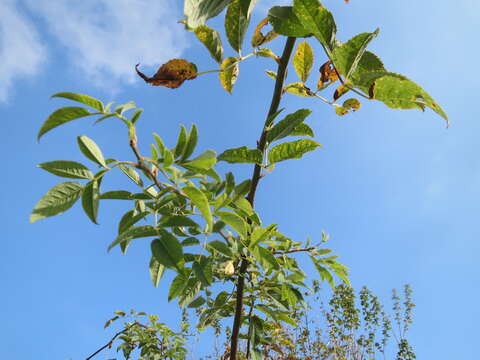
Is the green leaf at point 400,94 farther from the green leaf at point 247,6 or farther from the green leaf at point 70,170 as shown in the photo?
the green leaf at point 70,170

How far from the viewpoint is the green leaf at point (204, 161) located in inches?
24.0

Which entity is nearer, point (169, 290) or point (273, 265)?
point (273, 265)

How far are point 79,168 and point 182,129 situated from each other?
0.19 metres

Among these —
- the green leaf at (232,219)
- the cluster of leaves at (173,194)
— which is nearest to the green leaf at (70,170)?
the cluster of leaves at (173,194)

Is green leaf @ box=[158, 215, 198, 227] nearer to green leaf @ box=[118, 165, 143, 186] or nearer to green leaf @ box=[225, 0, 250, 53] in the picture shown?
green leaf @ box=[118, 165, 143, 186]

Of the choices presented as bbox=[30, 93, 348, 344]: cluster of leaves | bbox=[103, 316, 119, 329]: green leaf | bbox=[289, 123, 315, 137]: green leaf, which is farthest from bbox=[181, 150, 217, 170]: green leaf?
bbox=[103, 316, 119, 329]: green leaf

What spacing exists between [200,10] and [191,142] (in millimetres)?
215

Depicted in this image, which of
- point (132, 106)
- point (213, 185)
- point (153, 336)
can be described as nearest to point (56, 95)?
point (132, 106)

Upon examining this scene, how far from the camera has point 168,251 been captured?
67cm

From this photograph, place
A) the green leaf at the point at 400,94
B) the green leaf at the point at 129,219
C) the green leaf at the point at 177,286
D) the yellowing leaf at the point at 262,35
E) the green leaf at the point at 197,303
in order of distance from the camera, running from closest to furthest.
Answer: the green leaf at the point at 400,94 < the green leaf at the point at 129,219 < the yellowing leaf at the point at 262,35 < the green leaf at the point at 177,286 < the green leaf at the point at 197,303

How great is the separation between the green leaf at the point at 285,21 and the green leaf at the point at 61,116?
0.33 metres

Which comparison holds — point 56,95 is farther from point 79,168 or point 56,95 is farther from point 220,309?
point 220,309

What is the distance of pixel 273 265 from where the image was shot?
82 centimetres

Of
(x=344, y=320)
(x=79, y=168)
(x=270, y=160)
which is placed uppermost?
(x=344, y=320)
